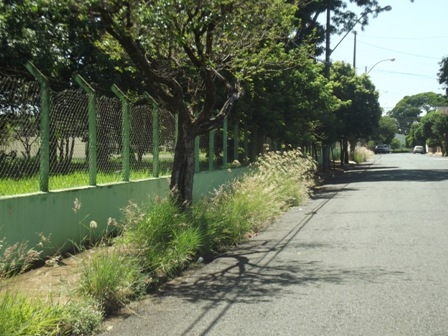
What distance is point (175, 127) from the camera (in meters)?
12.8

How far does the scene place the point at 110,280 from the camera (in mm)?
6137

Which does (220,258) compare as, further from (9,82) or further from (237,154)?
(237,154)

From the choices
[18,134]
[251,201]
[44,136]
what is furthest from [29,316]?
[251,201]

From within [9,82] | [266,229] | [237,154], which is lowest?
[266,229]

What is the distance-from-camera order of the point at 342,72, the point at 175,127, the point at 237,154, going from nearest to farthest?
the point at 175,127, the point at 237,154, the point at 342,72

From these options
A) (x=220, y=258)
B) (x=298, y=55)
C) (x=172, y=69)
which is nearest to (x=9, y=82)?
(x=220, y=258)

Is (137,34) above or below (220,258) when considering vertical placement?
above

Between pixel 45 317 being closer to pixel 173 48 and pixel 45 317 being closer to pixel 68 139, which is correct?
pixel 68 139

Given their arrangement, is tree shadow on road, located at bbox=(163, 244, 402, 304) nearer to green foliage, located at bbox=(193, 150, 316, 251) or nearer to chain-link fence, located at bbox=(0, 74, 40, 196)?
green foliage, located at bbox=(193, 150, 316, 251)

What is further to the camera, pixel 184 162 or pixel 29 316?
pixel 184 162

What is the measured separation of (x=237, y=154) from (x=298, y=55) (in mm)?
4520

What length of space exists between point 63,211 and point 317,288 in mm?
3732

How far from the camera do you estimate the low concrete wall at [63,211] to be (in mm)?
7137

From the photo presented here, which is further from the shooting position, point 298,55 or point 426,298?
point 298,55
